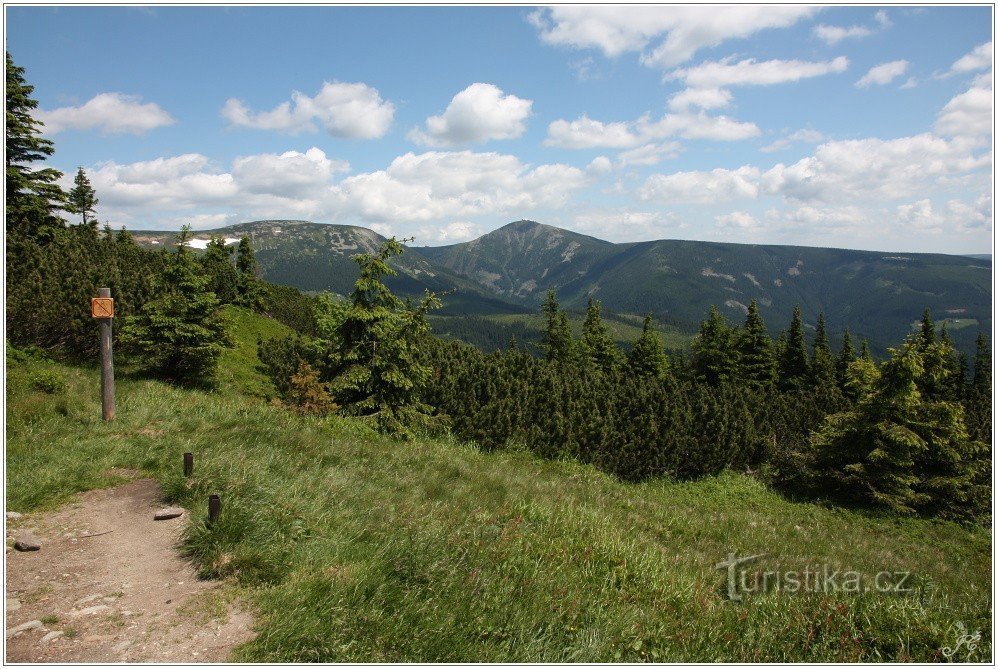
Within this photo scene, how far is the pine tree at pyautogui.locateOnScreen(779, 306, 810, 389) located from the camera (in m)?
45.1

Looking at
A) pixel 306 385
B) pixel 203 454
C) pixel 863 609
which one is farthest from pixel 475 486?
pixel 306 385

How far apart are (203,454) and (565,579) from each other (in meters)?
6.99

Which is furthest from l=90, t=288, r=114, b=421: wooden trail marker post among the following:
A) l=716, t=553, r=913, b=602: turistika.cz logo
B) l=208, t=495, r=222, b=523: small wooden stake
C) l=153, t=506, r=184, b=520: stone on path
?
l=716, t=553, r=913, b=602: turistika.cz logo

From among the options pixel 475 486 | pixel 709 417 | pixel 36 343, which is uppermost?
pixel 36 343

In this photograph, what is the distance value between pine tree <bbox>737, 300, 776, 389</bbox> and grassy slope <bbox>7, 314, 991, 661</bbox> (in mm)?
35619

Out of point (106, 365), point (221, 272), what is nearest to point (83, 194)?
point (221, 272)

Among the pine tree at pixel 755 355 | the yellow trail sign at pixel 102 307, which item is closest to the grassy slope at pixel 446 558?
the yellow trail sign at pixel 102 307

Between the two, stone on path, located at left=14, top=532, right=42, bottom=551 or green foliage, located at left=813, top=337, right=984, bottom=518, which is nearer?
stone on path, located at left=14, top=532, right=42, bottom=551

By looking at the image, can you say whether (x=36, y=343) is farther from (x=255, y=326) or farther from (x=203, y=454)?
(x=255, y=326)

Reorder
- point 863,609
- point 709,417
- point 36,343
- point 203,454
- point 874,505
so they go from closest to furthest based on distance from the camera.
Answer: point 863,609 < point 203,454 < point 36,343 < point 874,505 < point 709,417

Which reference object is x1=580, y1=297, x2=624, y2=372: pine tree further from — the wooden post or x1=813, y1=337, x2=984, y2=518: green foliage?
the wooden post

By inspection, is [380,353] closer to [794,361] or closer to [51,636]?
[51,636]

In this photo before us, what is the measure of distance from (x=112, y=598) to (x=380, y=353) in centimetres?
1378

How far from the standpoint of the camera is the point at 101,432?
1047 centimetres
